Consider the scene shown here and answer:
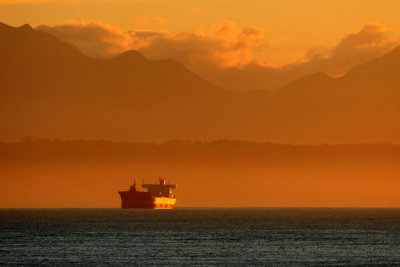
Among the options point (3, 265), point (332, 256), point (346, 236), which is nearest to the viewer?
point (3, 265)

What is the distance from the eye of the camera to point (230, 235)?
187 metres

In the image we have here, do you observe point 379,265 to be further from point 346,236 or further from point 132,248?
point 346,236

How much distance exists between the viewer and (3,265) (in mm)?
114312

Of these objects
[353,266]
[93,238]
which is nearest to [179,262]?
[353,266]

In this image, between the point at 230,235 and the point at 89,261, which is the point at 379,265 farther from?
the point at 230,235

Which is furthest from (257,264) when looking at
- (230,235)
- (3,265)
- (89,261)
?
(230,235)

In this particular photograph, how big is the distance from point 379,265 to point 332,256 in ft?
42.3

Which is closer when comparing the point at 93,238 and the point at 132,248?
the point at 132,248

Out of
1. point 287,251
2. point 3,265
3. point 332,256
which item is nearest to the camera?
point 3,265

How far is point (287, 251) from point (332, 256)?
10494mm

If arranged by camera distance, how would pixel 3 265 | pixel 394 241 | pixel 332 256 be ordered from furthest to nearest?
pixel 394 241
pixel 332 256
pixel 3 265

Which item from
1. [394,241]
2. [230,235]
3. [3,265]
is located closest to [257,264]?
[3,265]

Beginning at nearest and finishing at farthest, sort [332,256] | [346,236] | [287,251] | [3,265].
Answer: [3,265], [332,256], [287,251], [346,236]

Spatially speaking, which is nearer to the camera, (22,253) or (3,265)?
(3,265)
